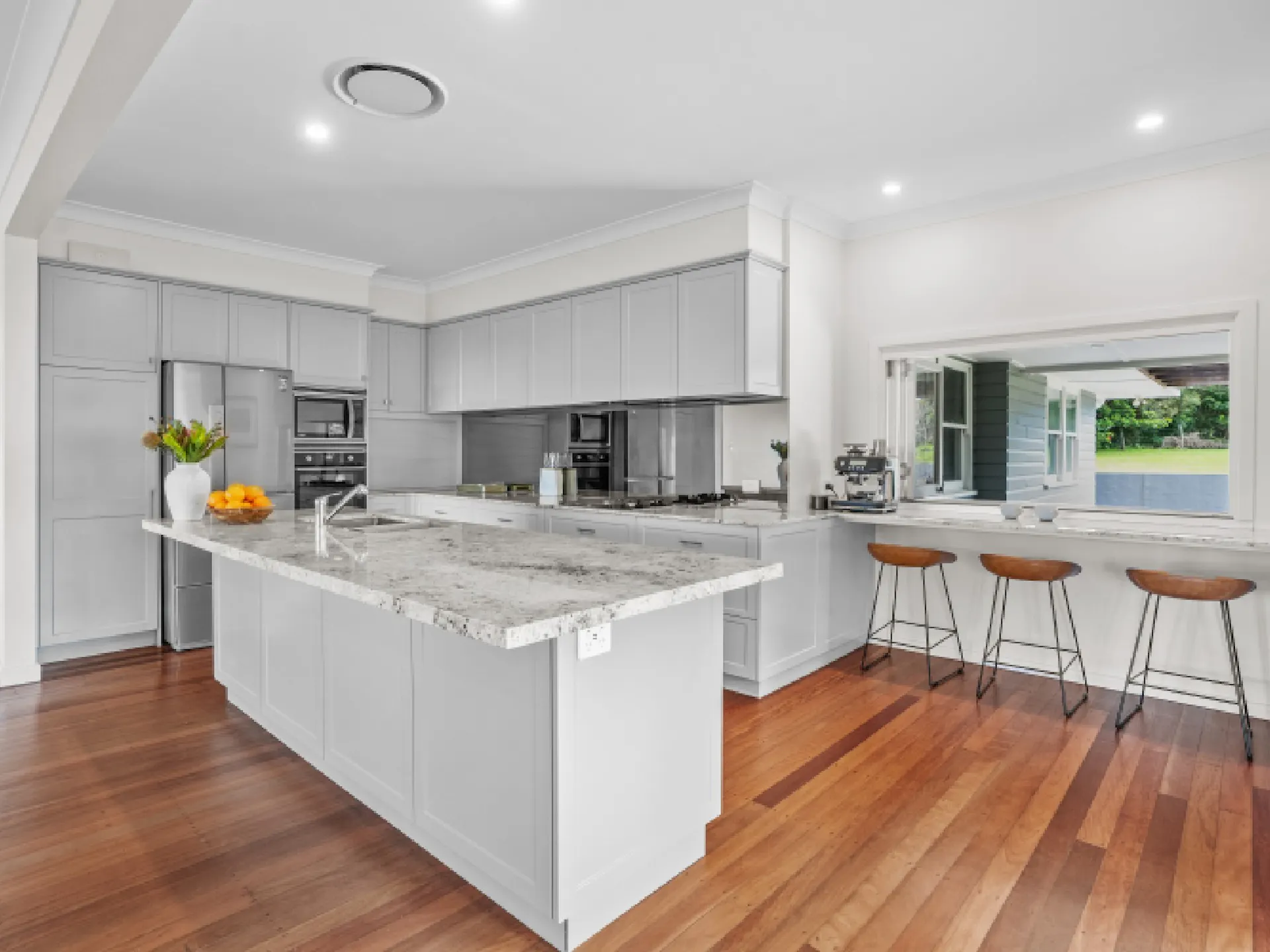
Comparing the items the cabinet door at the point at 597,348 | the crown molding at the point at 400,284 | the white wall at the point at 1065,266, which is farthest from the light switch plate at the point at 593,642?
the crown molding at the point at 400,284

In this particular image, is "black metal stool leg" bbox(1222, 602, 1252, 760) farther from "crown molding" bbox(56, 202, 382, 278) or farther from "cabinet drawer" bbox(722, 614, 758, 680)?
"crown molding" bbox(56, 202, 382, 278)

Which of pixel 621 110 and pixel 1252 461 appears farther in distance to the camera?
pixel 1252 461

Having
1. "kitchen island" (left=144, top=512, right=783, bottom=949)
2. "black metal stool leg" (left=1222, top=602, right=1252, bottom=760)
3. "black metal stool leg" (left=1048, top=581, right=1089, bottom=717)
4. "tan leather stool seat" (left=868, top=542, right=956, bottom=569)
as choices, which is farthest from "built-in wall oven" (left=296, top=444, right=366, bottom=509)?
"black metal stool leg" (left=1222, top=602, right=1252, bottom=760)

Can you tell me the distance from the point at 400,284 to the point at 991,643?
5.33m

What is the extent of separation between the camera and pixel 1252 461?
3424 millimetres

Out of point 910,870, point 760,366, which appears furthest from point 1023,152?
point 910,870

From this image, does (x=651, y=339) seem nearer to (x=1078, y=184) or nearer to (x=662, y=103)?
(x=662, y=103)

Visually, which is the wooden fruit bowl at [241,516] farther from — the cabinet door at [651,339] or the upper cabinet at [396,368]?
the upper cabinet at [396,368]

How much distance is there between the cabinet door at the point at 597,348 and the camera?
4789mm

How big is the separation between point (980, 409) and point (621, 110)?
279cm

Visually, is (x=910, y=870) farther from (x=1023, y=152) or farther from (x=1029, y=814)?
(x=1023, y=152)

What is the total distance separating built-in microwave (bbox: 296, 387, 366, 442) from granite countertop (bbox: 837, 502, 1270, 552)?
370cm

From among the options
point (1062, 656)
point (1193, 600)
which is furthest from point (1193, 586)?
point (1062, 656)

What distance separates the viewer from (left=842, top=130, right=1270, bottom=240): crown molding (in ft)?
11.2
